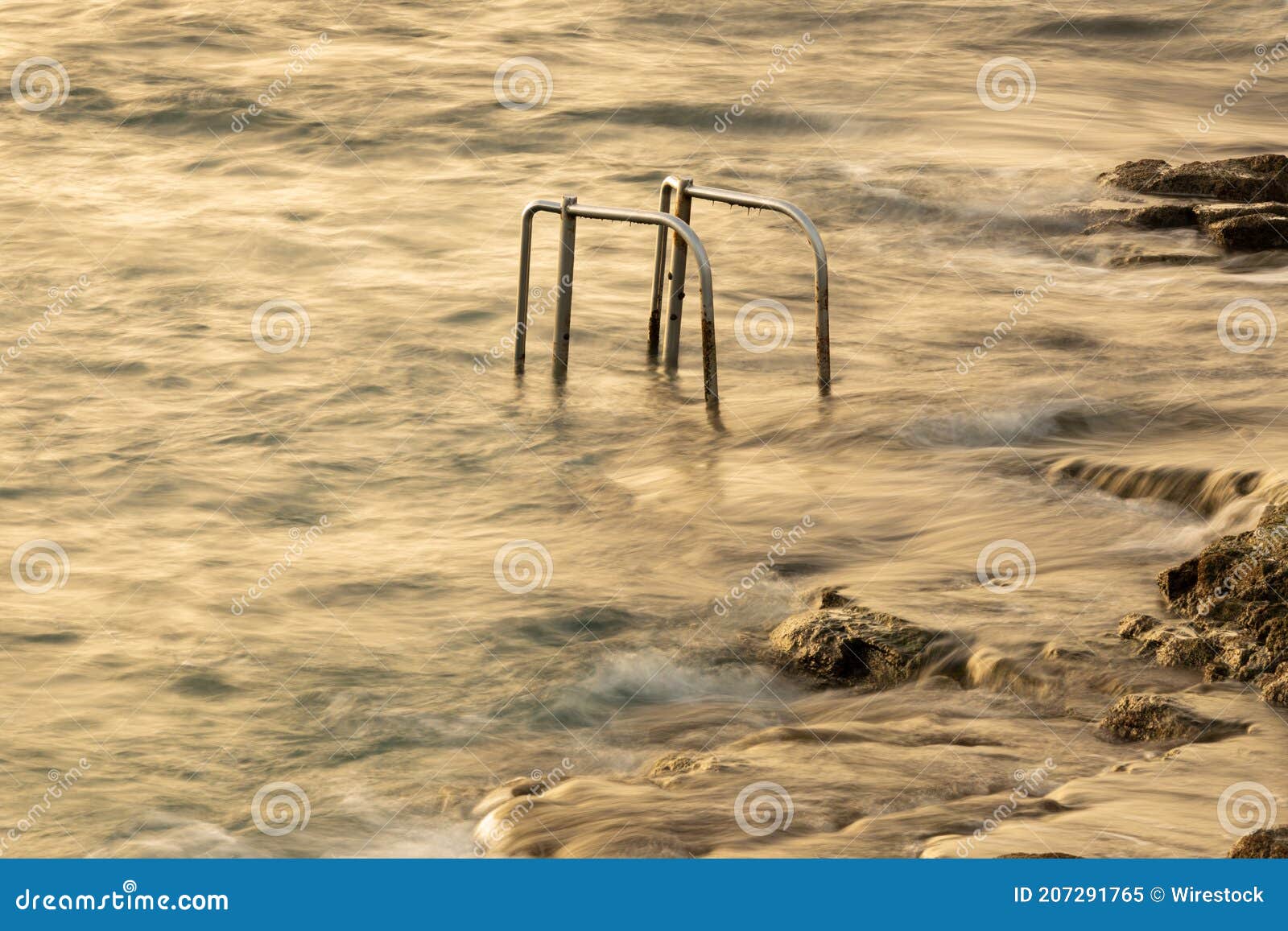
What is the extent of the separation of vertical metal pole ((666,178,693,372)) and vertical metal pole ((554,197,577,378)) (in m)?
0.63

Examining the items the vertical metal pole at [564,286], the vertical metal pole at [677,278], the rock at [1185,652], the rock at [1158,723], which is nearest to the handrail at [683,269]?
the vertical metal pole at [677,278]

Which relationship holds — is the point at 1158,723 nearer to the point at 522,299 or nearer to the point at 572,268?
the point at 572,268

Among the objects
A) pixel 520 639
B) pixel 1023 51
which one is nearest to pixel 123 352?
pixel 520 639

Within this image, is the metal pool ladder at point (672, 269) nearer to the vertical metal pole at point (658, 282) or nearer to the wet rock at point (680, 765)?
the vertical metal pole at point (658, 282)

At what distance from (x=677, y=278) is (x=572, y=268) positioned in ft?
2.24

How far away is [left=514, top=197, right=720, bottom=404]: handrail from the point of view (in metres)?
8.60

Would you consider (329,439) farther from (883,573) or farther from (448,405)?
(883,573)

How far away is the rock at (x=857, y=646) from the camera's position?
5.98m

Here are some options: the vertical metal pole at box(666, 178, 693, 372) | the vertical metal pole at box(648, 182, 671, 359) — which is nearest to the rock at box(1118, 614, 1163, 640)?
the vertical metal pole at box(666, 178, 693, 372)

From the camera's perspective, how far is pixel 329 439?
30.3 feet

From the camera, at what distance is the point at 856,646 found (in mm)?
6062

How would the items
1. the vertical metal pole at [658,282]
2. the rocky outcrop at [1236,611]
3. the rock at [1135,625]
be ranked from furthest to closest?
the vertical metal pole at [658,282]
the rock at [1135,625]
the rocky outcrop at [1236,611]

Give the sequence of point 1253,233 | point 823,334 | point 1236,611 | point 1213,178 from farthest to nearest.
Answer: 1. point 1213,178
2. point 1253,233
3. point 823,334
4. point 1236,611

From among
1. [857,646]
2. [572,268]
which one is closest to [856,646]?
[857,646]
